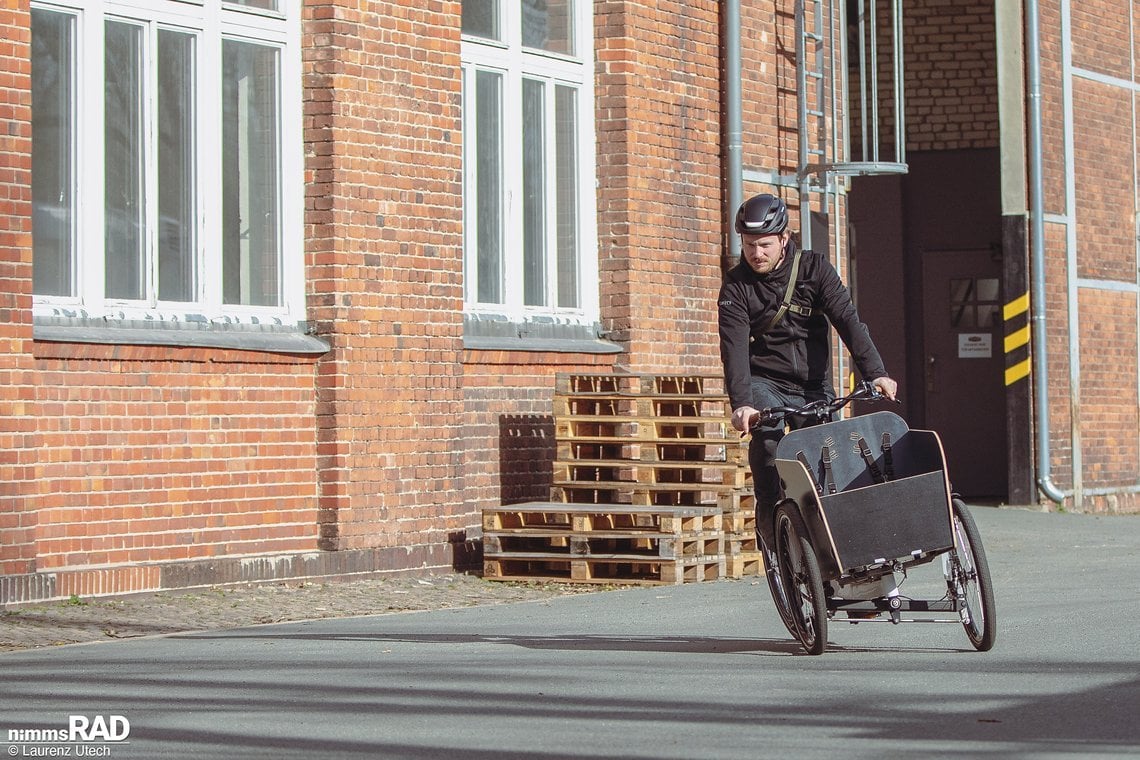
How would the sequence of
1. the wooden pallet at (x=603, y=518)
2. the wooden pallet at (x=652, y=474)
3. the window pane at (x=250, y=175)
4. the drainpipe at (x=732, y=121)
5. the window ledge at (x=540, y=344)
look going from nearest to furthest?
the window pane at (x=250, y=175) < the wooden pallet at (x=603, y=518) < the wooden pallet at (x=652, y=474) < the window ledge at (x=540, y=344) < the drainpipe at (x=732, y=121)

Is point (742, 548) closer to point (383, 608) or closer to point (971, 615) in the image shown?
point (383, 608)

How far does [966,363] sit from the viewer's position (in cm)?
2225

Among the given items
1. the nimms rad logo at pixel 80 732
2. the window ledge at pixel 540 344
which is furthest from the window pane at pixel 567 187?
the nimms rad logo at pixel 80 732

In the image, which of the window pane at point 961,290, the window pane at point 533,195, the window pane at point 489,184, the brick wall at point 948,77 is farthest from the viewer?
the window pane at point 961,290

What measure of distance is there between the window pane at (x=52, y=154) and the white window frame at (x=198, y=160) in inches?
1.9

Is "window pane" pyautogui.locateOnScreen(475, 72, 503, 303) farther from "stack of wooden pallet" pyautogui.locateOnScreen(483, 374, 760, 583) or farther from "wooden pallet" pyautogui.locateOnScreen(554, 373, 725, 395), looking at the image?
"stack of wooden pallet" pyautogui.locateOnScreen(483, 374, 760, 583)

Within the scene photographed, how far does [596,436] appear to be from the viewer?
45.4ft

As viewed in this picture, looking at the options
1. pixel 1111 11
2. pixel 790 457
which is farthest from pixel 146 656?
pixel 1111 11

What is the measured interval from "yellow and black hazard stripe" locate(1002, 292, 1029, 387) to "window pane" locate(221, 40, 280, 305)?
380 inches

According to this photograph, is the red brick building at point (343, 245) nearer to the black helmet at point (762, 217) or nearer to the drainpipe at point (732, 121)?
the drainpipe at point (732, 121)

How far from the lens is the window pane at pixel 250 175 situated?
1248cm

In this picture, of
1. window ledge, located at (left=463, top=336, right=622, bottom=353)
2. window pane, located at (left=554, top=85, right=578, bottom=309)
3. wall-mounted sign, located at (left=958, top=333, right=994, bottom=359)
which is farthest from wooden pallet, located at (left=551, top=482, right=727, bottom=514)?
wall-mounted sign, located at (left=958, top=333, right=994, bottom=359)

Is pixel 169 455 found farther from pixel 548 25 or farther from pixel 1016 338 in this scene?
pixel 1016 338

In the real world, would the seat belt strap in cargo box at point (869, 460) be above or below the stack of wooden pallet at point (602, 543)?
above
